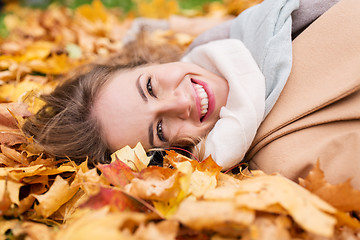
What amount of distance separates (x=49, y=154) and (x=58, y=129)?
0.12 meters

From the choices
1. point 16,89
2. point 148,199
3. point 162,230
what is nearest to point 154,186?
point 148,199

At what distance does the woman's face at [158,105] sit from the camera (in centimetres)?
109

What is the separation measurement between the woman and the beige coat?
5 centimetres

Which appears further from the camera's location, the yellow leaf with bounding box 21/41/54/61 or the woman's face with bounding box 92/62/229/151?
the yellow leaf with bounding box 21/41/54/61

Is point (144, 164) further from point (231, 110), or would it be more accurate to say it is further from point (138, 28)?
point (138, 28)

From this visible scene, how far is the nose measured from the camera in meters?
1.09

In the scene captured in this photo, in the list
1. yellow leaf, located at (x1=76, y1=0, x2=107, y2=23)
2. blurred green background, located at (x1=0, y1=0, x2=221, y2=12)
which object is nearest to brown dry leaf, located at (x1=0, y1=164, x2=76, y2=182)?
yellow leaf, located at (x1=76, y1=0, x2=107, y2=23)

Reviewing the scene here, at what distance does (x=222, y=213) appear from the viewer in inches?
22.6

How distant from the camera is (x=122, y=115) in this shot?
1083 mm

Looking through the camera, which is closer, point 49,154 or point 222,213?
point 222,213

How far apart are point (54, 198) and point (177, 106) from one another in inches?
19.6

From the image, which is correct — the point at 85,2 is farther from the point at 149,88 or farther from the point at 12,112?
the point at 149,88

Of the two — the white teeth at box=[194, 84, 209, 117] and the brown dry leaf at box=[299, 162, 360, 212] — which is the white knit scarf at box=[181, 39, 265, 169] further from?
the brown dry leaf at box=[299, 162, 360, 212]

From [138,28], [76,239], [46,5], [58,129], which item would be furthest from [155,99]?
[46,5]
